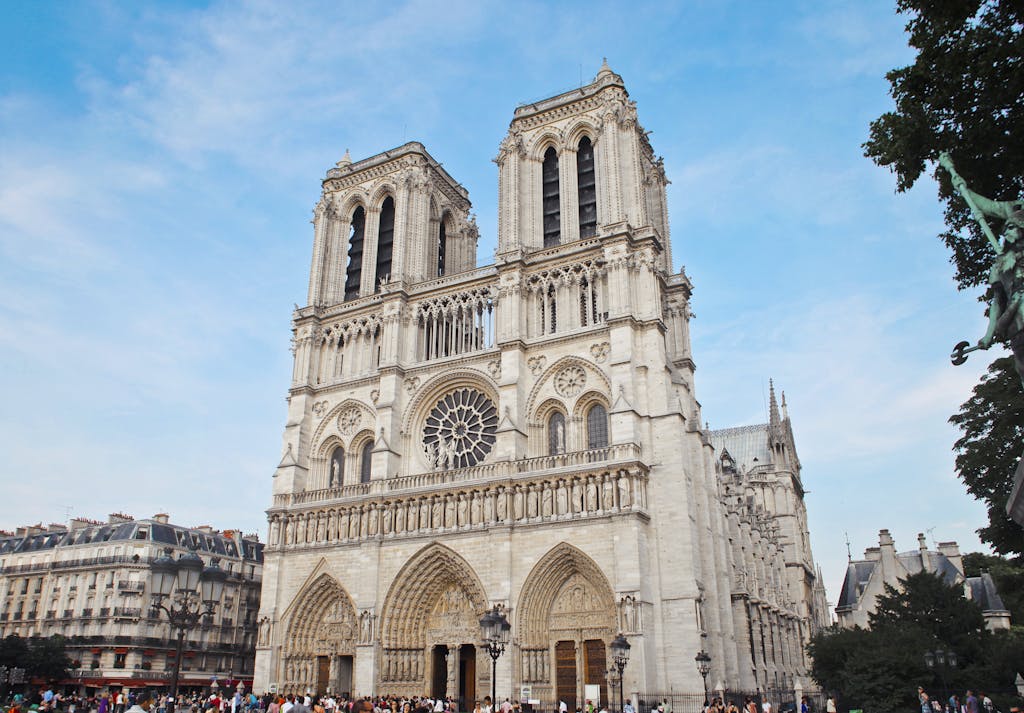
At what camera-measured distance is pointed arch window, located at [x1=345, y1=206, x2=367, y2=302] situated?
1426 inches

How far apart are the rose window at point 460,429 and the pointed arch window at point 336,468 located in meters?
4.08

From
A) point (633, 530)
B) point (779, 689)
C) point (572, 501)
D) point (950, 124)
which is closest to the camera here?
point (950, 124)

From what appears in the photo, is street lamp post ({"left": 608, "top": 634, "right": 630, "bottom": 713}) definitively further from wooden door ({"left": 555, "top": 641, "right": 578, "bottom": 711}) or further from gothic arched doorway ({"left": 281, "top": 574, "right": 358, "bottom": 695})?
gothic arched doorway ({"left": 281, "top": 574, "right": 358, "bottom": 695})

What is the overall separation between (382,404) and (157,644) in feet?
52.3

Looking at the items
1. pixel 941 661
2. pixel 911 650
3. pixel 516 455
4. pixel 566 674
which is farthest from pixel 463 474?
pixel 941 661

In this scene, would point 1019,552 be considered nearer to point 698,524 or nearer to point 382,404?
point 698,524

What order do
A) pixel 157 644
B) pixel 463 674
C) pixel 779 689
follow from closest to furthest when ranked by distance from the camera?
pixel 463 674
pixel 779 689
pixel 157 644

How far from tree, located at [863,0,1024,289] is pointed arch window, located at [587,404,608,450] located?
15.7 metres

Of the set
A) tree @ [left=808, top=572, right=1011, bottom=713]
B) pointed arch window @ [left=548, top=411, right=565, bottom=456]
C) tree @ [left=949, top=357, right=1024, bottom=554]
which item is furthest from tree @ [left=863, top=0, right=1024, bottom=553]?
pointed arch window @ [left=548, top=411, right=565, bottom=456]

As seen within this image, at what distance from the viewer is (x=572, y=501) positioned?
25.7m

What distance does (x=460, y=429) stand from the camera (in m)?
30.2

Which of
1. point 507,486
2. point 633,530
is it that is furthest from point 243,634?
point 633,530

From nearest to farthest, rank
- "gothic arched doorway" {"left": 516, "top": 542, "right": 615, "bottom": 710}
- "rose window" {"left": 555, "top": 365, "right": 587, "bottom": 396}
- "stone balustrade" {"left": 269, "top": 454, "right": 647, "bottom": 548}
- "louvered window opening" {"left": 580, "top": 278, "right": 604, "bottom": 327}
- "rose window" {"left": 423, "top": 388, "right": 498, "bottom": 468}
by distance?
"gothic arched doorway" {"left": 516, "top": 542, "right": 615, "bottom": 710}, "stone balustrade" {"left": 269, "top": 454, "right": 647, "bottom": 548}, "rose window" {"left": 555, "top": 365, "right": 587, "bottom": 396}, "louvered window opening" {"left": 580, "top": 278, "right": 604, "bottom": 327}, "rose window" {"left": 423, "top": 388, "right": 498, "bottom": 468}

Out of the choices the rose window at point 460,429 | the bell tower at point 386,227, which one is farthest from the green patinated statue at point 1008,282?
the bell tower at point 386,227
